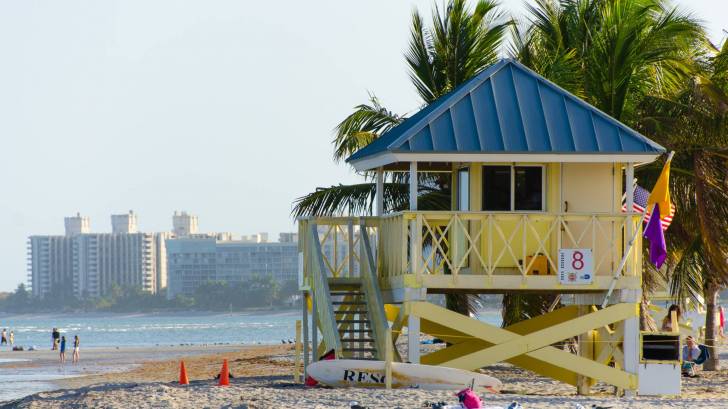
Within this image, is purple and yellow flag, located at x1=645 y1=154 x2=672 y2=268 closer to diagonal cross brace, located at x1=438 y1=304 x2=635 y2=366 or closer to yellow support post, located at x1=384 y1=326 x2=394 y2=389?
diagonal cross brace, located at x1=438 y1=304 x2=635 y2=366

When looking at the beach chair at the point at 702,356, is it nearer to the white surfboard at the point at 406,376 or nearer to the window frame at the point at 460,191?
the window frame at the point at 460,191

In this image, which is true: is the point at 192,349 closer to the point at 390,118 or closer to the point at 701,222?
the point at 390,118

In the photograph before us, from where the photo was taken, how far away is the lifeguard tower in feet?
77.2

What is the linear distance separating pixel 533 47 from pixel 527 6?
102 cm

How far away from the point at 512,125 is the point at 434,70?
10.9 m

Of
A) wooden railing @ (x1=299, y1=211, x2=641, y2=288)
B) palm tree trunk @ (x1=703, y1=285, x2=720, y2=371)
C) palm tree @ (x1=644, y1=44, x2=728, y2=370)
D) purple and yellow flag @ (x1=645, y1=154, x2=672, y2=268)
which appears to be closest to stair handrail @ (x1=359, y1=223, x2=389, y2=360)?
wooden railing @ (x1=299, y1=211, x2=641, y2=288)

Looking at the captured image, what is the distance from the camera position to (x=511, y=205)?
2428 cm

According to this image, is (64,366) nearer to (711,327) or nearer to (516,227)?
(711,327)

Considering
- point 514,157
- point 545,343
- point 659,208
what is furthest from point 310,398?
point 659,208

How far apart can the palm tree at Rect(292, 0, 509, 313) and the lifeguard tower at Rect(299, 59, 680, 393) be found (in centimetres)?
920

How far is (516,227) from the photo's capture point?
23.4 meters

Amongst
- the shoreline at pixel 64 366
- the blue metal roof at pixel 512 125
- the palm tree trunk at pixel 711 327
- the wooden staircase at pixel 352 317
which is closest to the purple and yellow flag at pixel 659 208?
the blue metal roof at pixel 512 125

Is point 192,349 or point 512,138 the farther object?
point 192,349

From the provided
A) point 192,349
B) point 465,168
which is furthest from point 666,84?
point 192,349
